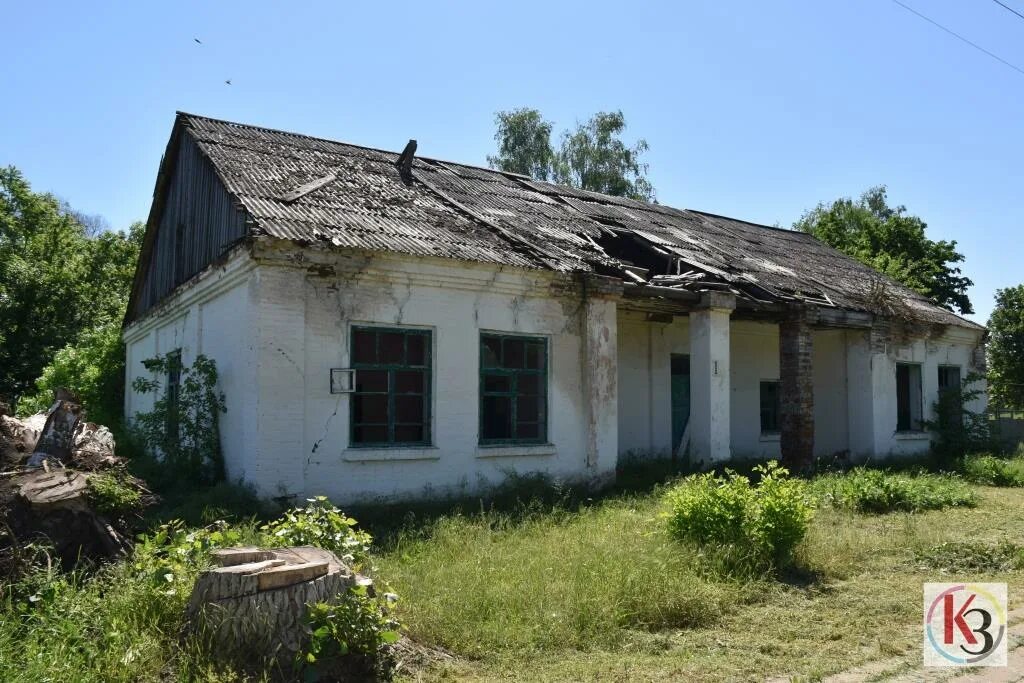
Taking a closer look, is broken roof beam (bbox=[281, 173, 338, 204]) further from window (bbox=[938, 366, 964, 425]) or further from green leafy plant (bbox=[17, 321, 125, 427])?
window (bbox=[938, 366, 964, 425])

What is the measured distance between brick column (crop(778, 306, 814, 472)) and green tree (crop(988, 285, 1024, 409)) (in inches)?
1180

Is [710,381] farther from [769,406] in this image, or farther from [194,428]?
[194,428]

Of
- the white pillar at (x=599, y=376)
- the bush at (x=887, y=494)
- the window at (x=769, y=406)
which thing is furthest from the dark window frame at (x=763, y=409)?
the white pillar at (x=599, y=376)

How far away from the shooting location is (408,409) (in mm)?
10328

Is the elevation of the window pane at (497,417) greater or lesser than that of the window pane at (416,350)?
lesser

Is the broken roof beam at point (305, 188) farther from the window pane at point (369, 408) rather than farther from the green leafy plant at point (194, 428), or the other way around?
the window pane at point (369, 408)

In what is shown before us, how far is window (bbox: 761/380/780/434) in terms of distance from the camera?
16625 mm

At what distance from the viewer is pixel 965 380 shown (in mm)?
18406

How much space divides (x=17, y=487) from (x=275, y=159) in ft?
24.7

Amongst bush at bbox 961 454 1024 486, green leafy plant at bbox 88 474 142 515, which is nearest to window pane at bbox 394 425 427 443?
green leafy plant at bbox 88 474 142 515

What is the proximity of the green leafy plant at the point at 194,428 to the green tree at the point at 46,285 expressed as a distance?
972 centimetres

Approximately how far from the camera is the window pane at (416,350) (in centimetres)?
1033

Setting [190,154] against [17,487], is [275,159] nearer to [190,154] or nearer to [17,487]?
[190,154]

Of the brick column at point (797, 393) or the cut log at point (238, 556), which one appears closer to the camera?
the cut log at point (238, 556)
